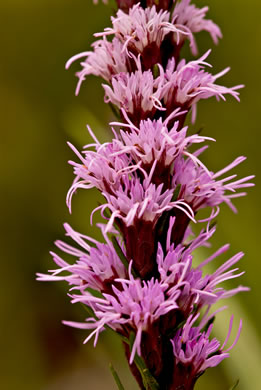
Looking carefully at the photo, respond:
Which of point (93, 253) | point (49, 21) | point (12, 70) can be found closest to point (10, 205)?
point (12, 70)

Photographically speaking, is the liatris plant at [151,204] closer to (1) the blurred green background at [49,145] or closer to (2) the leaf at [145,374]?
(2) the leaf at [145,374]

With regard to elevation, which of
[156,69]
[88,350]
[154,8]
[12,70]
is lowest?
[88,350]

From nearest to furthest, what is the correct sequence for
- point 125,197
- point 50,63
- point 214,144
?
point 125,197 → point 214,144 → point 50,63

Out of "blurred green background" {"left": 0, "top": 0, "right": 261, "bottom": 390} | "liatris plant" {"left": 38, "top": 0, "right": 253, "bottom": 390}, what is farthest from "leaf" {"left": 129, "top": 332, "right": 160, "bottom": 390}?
"blurred green background" {"left": 0, "top": 0, "right": 261, "bottom": 390}

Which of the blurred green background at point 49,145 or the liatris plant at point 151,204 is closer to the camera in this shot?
the liatris plant at point 151,204

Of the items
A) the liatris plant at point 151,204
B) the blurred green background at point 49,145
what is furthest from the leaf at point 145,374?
the blurred green background at point 49,145

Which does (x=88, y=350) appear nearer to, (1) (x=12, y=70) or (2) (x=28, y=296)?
(2) (x=28, y=296)
